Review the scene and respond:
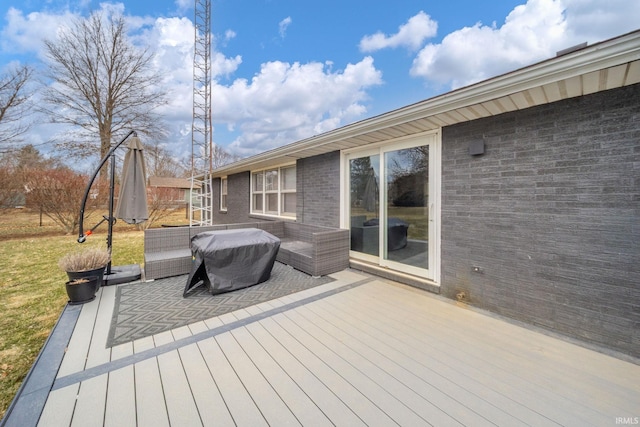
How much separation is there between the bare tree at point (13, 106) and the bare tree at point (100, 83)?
3096 mm

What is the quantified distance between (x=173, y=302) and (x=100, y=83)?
17903mm

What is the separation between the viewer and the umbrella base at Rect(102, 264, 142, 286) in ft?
13.2

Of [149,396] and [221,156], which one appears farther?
[221,156]

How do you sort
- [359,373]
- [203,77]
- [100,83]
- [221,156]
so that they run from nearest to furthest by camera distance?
[359,373] < [203,77] < [100,83] < [221,156]

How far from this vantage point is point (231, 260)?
3771 millimetres

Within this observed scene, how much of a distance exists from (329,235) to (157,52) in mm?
17763

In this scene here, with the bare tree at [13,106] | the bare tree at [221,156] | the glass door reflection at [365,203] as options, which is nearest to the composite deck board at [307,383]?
the glass door reflection at [365,203]

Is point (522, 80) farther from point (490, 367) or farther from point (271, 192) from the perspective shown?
point (271, 192)

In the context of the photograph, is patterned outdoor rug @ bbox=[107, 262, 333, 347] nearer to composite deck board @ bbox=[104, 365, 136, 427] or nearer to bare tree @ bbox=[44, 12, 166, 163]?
composite deck board @ bbox=[104, 365, 136, 427]

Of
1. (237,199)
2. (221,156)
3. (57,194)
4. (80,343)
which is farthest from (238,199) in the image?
(221,156)

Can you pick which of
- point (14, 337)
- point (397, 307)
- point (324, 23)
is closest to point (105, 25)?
point (324, 23)

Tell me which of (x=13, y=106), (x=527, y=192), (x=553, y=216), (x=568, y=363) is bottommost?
(x=568, y=363)

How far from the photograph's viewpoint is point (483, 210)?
3201 millimetres

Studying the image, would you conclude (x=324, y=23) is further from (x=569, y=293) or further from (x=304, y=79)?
(x=569, y=293)
